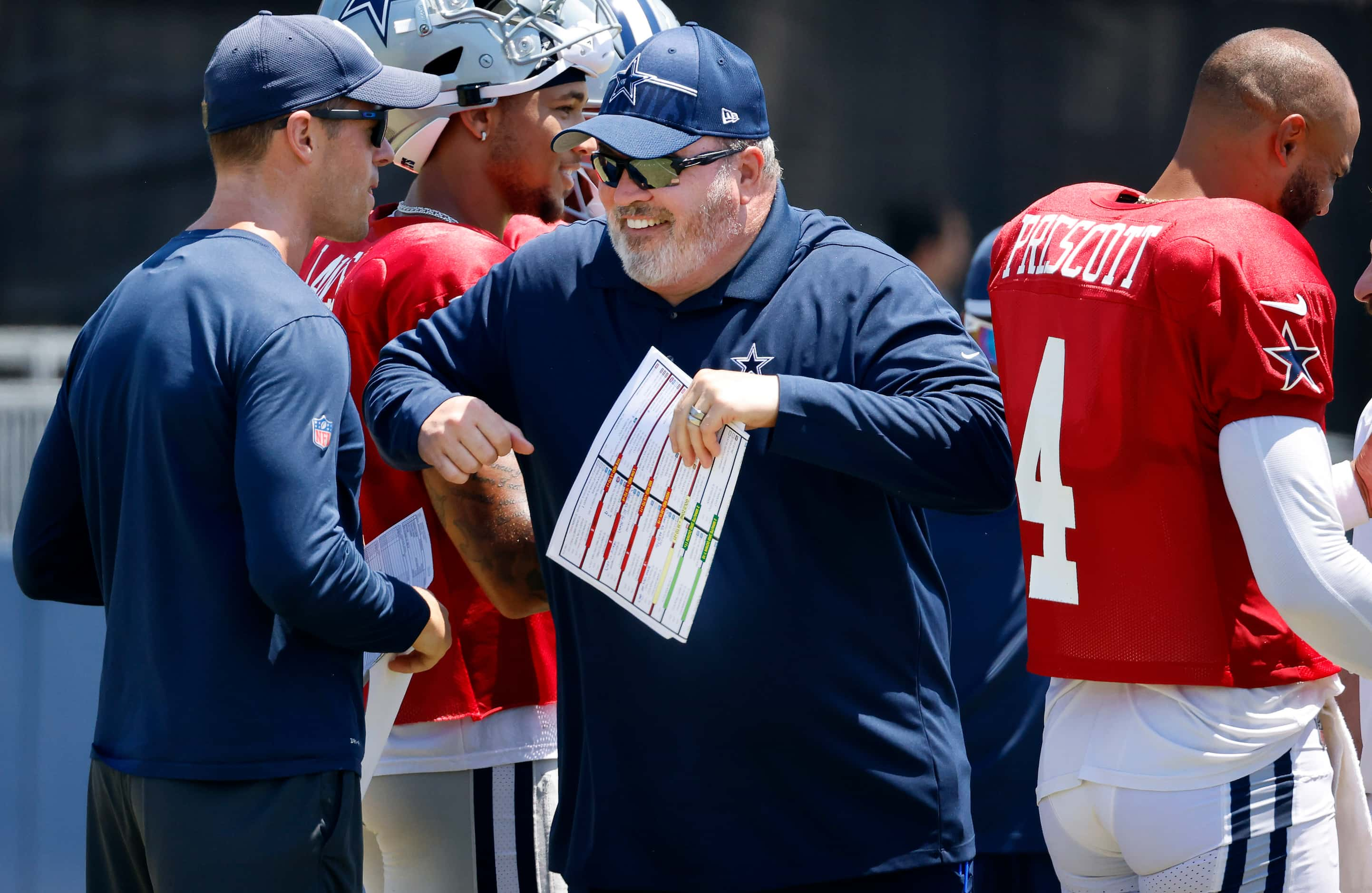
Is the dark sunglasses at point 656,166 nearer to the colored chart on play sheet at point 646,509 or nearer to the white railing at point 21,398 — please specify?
the colored chart on play sheet at point 646,509

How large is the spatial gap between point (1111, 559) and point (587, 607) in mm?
873

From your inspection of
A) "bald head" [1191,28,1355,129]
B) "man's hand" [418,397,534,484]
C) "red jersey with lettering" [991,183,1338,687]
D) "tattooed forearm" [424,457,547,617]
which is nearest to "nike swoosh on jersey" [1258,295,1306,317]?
"red jersey with lettering" [991,183,1338,687]

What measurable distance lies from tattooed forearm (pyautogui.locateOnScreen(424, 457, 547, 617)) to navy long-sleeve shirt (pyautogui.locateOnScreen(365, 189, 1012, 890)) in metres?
0.25

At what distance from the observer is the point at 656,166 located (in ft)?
7.94

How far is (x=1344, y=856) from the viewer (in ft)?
8.89

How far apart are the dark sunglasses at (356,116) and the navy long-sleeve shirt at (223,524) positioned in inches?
11.4

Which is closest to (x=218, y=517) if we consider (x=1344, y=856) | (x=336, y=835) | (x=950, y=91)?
(x=336, y=835)

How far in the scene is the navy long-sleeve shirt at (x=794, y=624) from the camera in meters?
2.31

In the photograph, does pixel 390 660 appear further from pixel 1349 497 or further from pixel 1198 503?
pixel 1349 497

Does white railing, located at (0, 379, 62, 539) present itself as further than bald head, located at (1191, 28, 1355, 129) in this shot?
Yes

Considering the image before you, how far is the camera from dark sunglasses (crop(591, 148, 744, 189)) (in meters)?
2.42

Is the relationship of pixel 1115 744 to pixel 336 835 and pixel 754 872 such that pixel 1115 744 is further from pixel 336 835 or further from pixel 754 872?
pixel 336 835

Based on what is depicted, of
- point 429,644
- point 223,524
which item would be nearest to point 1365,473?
point 429,644

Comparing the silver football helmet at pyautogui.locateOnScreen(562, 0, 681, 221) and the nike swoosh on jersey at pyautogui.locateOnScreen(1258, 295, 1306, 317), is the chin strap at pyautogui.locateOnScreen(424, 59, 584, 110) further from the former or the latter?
the nike swoosh on jersey at pyautogui.locateOnScreen(1258, 295, 1306, 317)
